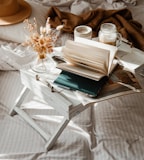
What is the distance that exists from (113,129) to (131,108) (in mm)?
172

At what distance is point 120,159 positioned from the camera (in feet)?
4.12

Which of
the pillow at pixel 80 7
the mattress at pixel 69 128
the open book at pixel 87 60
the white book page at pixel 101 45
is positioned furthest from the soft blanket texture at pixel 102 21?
the open book at pixel 87 60

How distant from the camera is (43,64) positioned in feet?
4.40

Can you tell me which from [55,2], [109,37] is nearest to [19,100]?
[109,37]

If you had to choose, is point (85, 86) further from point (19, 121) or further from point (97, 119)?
point (19, 121)

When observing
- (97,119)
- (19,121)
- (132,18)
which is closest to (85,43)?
(97,119)

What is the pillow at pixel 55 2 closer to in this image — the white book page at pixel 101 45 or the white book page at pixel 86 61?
the white book page at pixel 101 45

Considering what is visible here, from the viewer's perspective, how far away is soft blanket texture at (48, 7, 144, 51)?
5.81ft

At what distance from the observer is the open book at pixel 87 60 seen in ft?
3.92

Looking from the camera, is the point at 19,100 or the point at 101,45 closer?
the point at 101,45

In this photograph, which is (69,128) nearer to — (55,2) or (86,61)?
(86,61)

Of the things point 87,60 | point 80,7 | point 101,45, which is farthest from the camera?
point 80,7

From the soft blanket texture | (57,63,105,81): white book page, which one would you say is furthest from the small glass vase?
the soft blanket texture

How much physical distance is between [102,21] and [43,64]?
68 cm
